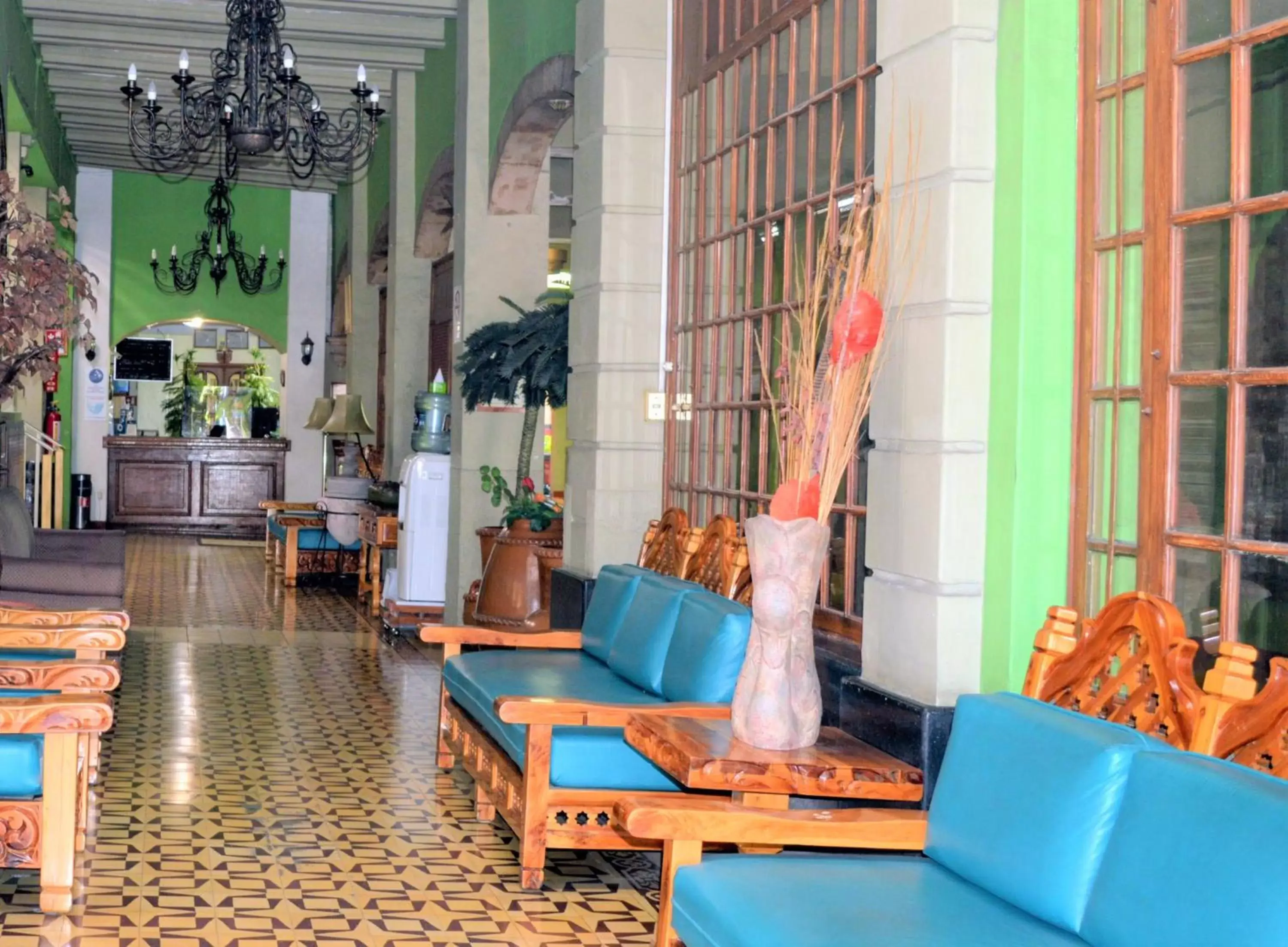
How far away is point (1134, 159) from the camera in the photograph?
3150 millimetres

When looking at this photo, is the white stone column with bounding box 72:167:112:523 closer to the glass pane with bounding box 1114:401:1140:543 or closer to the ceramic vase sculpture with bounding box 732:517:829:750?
the ceramic vase sculpture with bounding box 732:517:829:750

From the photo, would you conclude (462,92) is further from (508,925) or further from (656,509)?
(508,925)

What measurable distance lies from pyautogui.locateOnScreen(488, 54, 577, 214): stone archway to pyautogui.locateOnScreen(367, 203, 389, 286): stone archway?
3927 millimetres

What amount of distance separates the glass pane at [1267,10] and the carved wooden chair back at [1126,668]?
106cm

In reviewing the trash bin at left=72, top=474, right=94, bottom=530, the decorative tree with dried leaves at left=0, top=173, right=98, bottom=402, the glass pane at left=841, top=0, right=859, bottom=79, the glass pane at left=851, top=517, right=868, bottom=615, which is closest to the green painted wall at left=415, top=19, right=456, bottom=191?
the decorative tree with dried leaves at left=0, top=173, right=98, bottom=402

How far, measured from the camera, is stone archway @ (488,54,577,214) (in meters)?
7.63

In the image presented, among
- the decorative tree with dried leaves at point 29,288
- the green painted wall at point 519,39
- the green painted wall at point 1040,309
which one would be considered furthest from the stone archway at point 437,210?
the green painted wall at point 1040,309

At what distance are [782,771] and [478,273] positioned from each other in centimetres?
625

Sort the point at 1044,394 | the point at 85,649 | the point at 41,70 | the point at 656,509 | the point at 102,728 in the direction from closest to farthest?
1. the point at 1044,394
2. the point at 102,728
3. the point at 85,649
4. the point at 656,509
5. the point at 41,70

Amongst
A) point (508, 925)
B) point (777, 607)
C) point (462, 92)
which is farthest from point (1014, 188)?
point (462, 92)

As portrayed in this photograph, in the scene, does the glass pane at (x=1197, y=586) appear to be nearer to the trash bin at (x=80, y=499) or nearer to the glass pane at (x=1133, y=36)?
the glass pane at (x=1133, y=36)

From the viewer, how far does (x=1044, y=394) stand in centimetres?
333

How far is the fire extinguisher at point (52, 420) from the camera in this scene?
1400 centimetres

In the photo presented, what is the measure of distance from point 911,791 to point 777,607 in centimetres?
51
